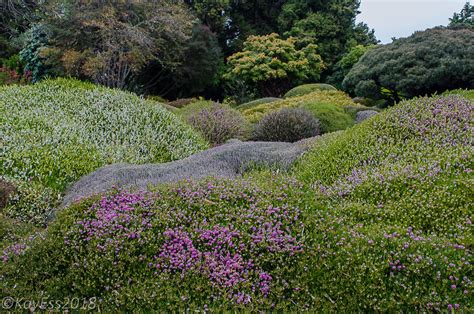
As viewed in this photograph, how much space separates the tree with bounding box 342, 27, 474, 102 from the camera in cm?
1503

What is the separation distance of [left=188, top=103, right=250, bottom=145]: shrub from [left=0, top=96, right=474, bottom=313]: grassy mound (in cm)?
699

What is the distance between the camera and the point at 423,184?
5.13 metres

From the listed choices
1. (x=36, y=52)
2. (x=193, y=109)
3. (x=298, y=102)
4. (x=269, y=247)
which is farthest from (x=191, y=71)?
(x=269, y=247)

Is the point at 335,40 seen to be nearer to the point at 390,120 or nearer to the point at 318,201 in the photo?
the point at 390,120

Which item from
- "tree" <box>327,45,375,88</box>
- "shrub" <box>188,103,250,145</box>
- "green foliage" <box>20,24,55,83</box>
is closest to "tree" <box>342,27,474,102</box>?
"tree" <box>327,45,375,88</box>

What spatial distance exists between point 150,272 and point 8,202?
11.0 feet

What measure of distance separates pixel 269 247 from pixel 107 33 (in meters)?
16.0

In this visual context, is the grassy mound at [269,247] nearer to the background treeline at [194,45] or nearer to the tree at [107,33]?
the background treeline at [194,45]

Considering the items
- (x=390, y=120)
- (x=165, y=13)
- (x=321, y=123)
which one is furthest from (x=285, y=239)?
(x=165, y=13)

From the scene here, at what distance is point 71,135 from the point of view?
864 cm

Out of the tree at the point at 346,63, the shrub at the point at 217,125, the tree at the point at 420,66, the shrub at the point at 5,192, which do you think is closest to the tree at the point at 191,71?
the tree at the point at 346,63

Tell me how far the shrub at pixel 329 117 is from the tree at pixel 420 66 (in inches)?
138

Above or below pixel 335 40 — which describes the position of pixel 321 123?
below

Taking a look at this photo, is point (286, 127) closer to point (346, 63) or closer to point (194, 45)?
point (194, 45)
